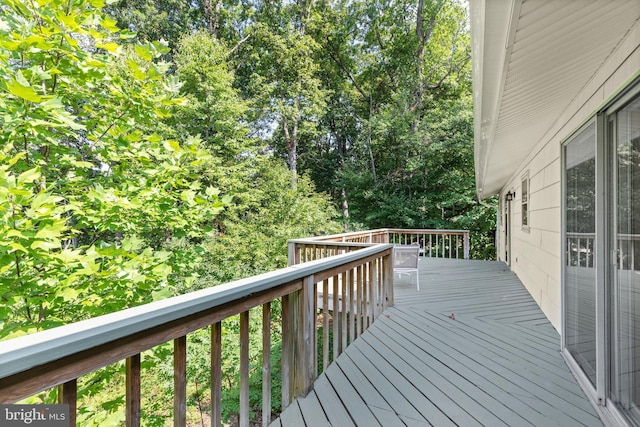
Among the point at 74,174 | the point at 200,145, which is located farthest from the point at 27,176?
the point at 200,145

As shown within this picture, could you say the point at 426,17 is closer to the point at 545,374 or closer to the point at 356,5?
the point at 356,5

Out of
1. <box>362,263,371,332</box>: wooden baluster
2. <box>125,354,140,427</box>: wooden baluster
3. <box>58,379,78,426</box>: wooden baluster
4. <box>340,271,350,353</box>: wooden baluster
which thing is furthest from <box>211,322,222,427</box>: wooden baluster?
<box>362,263,371,332</box>: wooden baluster

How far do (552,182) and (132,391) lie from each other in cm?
426

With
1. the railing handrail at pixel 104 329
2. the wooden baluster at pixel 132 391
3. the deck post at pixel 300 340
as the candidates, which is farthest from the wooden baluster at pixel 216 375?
the deck post at pixel 300 340

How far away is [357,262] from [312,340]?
108 cm

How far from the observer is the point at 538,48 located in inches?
66.0

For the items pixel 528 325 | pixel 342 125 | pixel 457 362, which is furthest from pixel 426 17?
pixel 457 362

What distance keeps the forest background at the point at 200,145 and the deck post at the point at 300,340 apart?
116cm

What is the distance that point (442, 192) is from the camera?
1362cm

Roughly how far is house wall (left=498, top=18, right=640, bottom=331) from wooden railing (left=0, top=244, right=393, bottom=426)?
7.06ft

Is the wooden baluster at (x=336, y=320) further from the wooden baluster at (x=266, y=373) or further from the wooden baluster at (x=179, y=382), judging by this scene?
the wooden baluster at (x=179, y=382)

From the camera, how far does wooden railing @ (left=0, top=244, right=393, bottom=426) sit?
0.75 meters

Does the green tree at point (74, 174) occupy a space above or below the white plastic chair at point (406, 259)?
above

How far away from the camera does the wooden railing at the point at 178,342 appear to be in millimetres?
753
